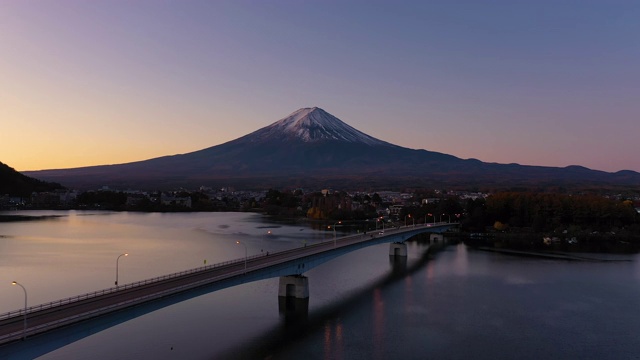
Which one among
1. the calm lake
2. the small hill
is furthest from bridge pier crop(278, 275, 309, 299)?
the small hill

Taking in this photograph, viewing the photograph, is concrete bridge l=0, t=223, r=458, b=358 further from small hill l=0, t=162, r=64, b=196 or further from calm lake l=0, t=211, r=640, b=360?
small hill l=0, t=162, r=64, b=196

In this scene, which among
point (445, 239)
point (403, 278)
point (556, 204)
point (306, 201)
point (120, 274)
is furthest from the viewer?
point (306, 201)

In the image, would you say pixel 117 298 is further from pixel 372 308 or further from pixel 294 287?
pixel 372 308

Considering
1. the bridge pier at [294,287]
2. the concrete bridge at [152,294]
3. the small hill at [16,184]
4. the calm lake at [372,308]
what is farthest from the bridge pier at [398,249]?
the small hill at [16,184]

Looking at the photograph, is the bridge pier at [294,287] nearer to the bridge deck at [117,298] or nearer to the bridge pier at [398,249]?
the bridge deck at [117,298]

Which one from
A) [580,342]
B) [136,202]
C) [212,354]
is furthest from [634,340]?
[136,202]

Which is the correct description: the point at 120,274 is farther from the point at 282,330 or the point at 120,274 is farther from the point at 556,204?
the point at 556,204

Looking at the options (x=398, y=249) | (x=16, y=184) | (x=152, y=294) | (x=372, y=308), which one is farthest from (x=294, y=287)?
(x=16, y=184)
